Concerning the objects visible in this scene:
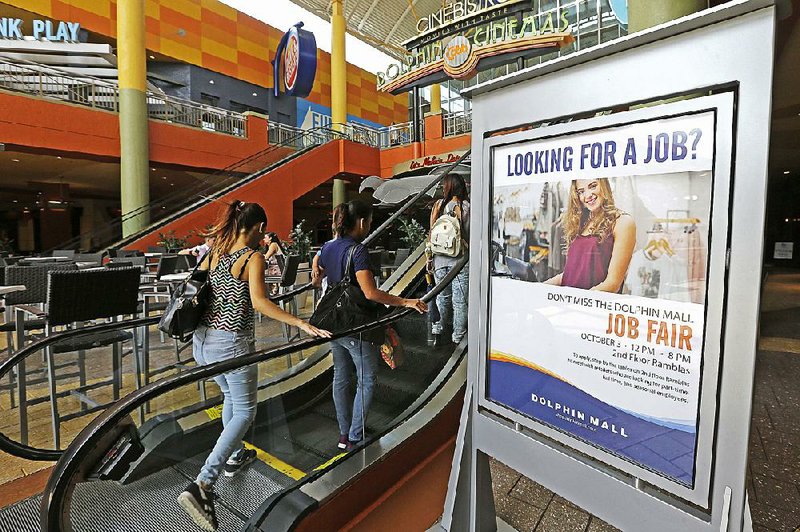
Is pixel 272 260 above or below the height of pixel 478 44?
below

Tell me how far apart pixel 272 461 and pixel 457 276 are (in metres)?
1.67

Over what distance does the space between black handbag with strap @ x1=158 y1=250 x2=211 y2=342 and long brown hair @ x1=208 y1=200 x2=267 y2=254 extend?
0.18 metres

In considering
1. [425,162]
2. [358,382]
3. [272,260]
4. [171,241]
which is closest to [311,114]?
[425,162]

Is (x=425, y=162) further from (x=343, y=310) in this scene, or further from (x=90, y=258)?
(x=343, y=310)

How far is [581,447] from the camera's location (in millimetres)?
1240

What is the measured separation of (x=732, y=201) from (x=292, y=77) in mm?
12821

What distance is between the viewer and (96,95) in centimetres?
957

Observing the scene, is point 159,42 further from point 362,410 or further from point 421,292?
point 362,410

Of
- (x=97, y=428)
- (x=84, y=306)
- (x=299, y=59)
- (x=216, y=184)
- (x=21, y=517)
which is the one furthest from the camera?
(x=299, y=59)

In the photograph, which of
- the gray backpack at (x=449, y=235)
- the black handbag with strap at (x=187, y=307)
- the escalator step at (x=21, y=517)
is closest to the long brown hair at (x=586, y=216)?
the black handbag with strap at (x=187, y=307)

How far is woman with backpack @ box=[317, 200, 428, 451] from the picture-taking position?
91.1 inches

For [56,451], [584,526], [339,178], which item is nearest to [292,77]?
[339,178]

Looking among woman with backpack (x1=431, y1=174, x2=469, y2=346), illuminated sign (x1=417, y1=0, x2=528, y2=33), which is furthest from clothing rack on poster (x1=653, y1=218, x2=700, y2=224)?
illuminated sign (x1=417, y1=0, x2=528, y2=33)

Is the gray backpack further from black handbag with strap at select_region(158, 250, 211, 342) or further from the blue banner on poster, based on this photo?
the blue banner on poster
